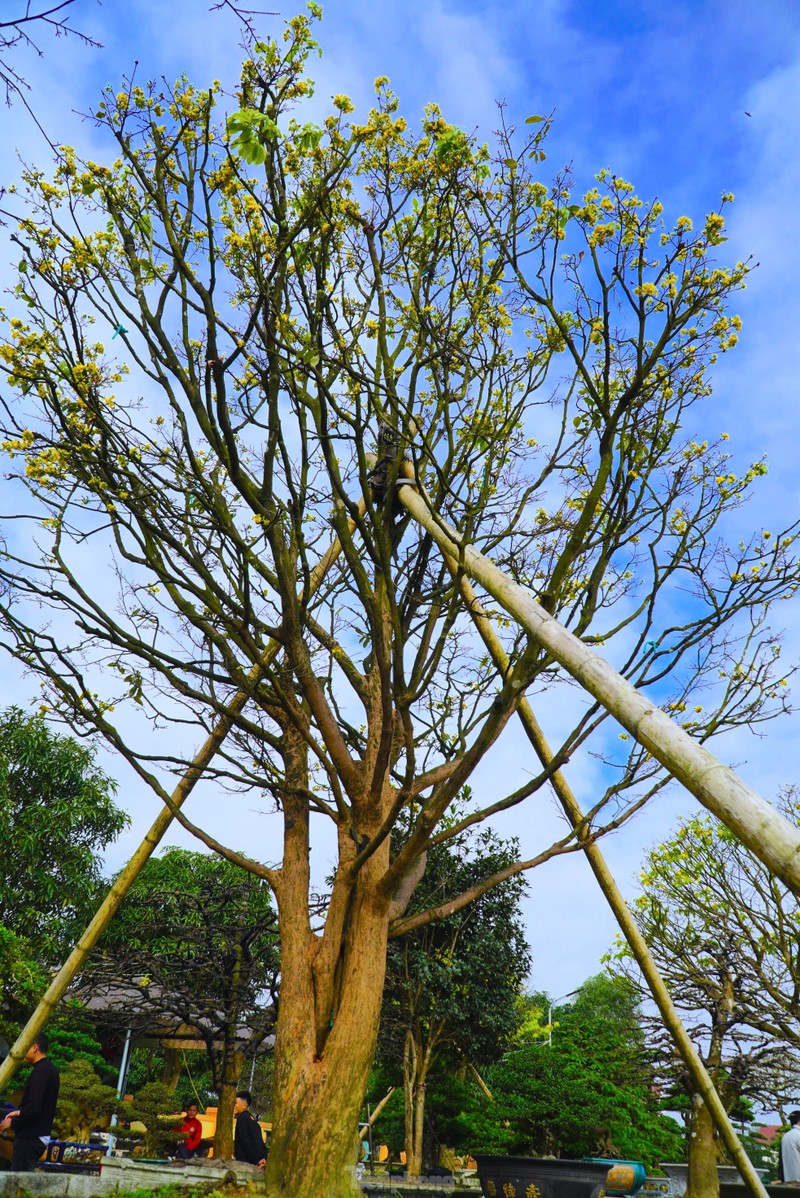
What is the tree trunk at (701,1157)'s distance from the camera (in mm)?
9758

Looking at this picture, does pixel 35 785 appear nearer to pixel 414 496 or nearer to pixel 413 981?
pixel 413 981

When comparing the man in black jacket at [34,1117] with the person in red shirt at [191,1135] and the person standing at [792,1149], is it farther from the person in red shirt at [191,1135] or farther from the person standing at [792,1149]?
the person standing at [792,1149]

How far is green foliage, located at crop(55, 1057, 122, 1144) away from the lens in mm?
11641

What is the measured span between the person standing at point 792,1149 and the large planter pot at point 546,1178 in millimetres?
2762

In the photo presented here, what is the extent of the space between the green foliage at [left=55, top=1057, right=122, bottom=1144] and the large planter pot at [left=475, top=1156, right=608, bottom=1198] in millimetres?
6240

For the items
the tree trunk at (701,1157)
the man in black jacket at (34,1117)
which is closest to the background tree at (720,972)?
the tree trunk at (701,1157)

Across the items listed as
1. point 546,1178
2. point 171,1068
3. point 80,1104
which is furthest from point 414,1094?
point 171,1068

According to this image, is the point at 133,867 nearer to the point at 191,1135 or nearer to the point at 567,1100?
the point at 191,1135

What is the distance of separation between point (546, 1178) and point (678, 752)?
5.38m

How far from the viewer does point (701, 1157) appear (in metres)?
9.85

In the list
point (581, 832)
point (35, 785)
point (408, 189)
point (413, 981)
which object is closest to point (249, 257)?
point (408, 189)

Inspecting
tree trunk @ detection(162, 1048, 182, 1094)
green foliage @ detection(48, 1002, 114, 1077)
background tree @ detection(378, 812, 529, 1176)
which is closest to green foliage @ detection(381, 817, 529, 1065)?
background tree @ detection(378, 812, 529, 1176)

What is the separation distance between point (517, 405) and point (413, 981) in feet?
27.5

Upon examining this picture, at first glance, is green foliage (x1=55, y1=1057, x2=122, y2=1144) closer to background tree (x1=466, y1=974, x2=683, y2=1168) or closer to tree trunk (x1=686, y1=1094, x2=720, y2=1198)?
background tree (x1=466, y1=974, x2=683, y2=1168)
